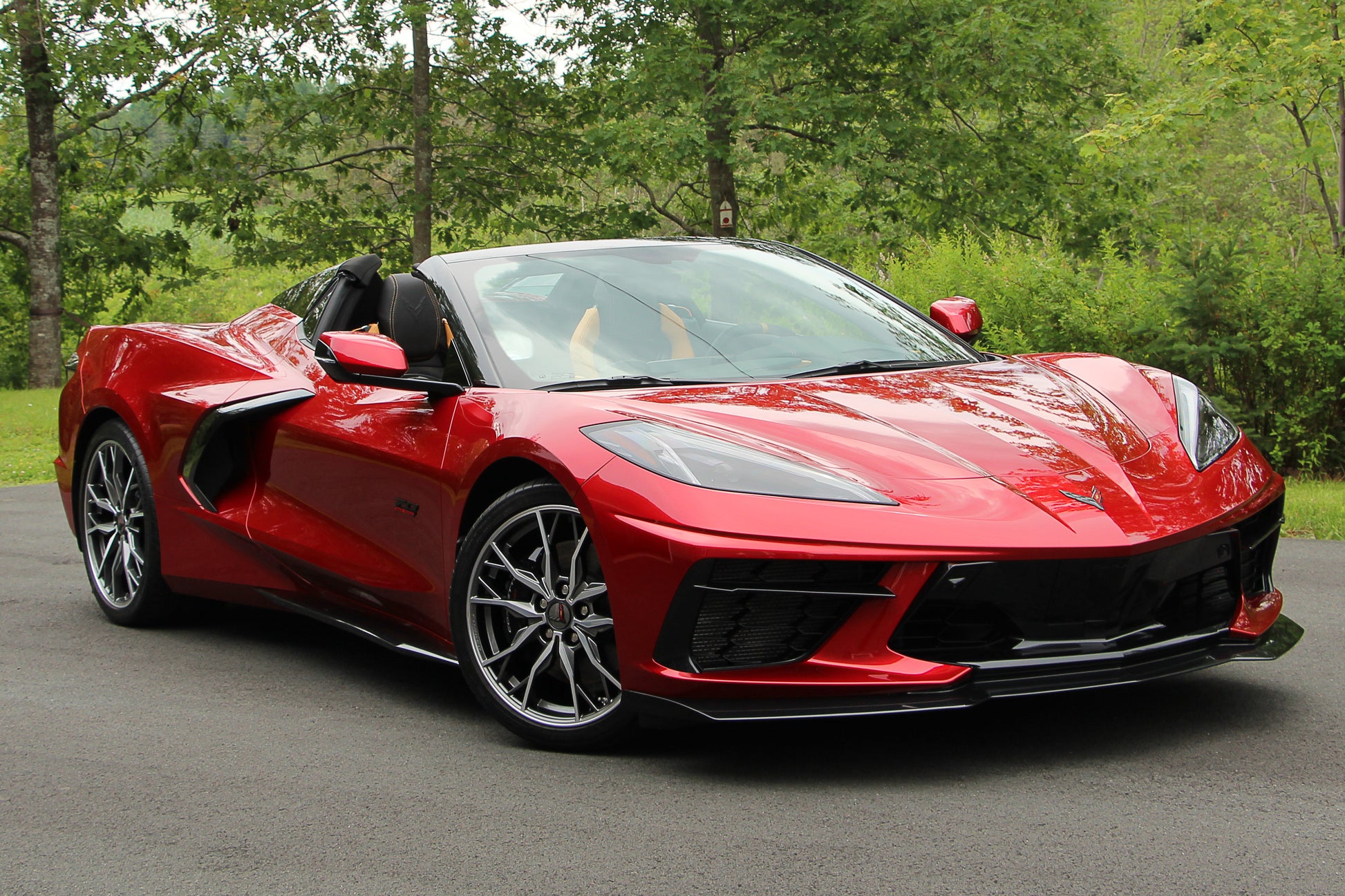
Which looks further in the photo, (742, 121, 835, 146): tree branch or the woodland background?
(742, 121, 835, 146): tree branch

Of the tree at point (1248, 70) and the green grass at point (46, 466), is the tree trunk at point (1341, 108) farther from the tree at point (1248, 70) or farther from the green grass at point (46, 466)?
the green grass at point (46, 466)

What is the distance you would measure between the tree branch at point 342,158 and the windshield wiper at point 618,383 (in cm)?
1922

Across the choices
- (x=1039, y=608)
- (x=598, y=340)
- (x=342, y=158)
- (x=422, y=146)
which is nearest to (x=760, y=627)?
(x=1039, y=608)

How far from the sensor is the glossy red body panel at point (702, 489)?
313 cm

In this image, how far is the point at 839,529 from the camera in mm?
3098

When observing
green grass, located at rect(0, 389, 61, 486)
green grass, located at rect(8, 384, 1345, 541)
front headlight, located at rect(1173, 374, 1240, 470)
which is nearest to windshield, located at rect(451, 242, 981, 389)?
front headlight, located at rect(1173, 374, 1240, 470)

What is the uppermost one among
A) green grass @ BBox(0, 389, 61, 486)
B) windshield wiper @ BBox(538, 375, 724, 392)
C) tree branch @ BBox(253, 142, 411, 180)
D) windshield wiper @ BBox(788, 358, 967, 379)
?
tree branch @ BBox(253, 142, 411, 180)

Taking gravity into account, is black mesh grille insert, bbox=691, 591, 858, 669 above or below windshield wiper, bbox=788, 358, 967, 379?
below

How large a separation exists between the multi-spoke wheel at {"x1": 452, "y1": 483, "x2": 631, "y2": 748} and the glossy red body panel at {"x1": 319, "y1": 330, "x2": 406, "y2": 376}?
552mm

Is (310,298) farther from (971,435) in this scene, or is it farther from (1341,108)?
(1341,108)

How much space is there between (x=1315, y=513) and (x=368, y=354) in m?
5.38

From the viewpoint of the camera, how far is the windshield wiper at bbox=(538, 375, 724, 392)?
156 inches

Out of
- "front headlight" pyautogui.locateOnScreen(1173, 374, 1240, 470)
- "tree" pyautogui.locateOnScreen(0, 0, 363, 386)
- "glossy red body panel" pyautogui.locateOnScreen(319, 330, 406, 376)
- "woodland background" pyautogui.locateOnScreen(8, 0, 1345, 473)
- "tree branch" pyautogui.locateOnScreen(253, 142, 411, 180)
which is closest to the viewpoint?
"front headlight" pyautogui.locateOnScreen(1173, 374, 1240, 470)

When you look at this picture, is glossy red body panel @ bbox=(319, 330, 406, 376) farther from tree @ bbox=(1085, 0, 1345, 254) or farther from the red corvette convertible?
tree @ bbox=(1085, 0, 1345, 254)
